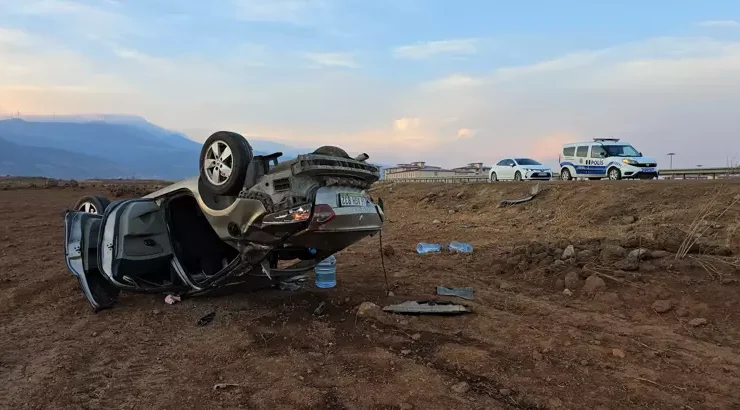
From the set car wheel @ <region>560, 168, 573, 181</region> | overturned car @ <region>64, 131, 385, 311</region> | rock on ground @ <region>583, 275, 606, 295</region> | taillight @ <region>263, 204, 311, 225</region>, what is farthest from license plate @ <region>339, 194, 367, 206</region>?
car wheel @ <region>560, 168, 573, 181</region>

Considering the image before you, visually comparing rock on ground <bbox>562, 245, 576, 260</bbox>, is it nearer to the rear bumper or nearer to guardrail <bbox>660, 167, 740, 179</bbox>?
the rear bumper

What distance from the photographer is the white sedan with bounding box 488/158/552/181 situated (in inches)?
876

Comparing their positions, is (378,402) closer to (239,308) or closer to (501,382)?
(501,382)

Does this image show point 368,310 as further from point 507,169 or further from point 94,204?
point 507,169

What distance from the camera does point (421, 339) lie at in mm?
4738

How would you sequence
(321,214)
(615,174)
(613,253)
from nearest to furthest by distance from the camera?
1. (321,214)
2. (613,253)
3. (615,174)

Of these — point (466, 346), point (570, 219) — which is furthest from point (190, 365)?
point (570, 219)

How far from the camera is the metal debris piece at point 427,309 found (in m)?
5.41

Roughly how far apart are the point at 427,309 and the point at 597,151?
54.4 feet

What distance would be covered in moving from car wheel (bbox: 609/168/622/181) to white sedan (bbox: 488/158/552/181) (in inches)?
136

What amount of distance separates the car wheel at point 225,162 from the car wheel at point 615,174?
1699 centimetres

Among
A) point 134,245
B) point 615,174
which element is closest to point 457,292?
point 134,245

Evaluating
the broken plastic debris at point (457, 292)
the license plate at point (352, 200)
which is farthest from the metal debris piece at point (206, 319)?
the broken plastic debris at point (457, 292)

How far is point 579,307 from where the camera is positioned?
594cm
